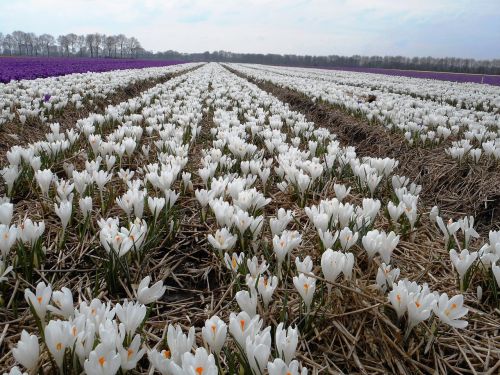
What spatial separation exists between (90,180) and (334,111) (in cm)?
666

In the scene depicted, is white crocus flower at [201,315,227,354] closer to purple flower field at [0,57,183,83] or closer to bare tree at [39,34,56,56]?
purple flower field at [0,57,183,83]

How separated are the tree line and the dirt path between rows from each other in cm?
9879

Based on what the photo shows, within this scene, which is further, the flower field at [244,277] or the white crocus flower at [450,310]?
the white crocus flower at [450,310]

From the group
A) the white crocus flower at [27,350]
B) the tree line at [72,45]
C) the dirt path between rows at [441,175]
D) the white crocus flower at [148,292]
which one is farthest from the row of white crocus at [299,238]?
the tree line at [72,45]

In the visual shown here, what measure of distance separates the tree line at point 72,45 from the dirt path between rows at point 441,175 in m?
98.8

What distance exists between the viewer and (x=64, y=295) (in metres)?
1.38

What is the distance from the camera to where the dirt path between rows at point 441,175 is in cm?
343

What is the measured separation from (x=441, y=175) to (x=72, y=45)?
385 ft

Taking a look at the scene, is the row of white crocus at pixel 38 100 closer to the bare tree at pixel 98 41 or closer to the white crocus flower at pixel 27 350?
the white crocus flower at pixel 27 350

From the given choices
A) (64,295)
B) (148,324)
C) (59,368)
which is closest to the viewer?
(59,368)

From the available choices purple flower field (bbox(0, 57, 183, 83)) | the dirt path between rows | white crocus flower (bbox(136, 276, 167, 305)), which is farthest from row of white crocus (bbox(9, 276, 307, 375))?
purple flower field (bbox(0, 57, 183, 83))

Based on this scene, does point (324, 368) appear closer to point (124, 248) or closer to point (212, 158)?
point (124, 248)

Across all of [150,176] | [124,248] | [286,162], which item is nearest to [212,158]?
[286,162]

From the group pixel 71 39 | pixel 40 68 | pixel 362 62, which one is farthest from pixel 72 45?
pixel 40 68
